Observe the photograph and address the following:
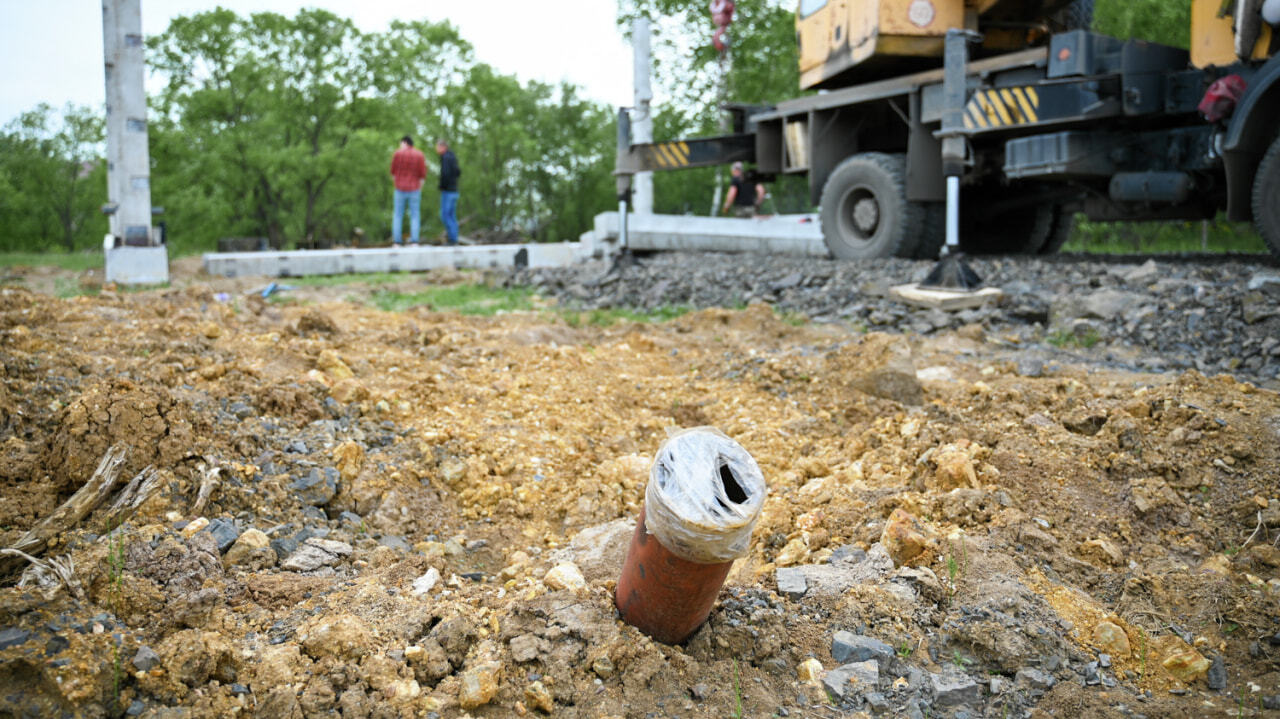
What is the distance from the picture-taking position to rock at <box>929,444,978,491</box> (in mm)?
3656

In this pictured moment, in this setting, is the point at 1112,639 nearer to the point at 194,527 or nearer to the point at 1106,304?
the point at 194,527

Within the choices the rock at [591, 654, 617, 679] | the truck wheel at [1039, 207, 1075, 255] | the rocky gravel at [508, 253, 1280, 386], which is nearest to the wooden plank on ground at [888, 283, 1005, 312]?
the rocky gravel at [508, 253, 1280, 386]

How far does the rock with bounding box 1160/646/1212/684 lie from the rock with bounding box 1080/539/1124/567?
535 millimetres

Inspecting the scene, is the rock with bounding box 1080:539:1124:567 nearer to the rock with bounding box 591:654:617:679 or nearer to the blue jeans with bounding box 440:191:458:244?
the rock with bounding box 591:654:617:679

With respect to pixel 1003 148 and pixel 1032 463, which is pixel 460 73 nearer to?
pixel 1003 148

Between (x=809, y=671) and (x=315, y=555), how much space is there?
5.45ft

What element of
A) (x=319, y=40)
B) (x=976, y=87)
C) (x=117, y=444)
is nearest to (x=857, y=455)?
(x=117, y=444)

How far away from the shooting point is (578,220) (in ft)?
102

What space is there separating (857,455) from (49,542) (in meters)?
3.16

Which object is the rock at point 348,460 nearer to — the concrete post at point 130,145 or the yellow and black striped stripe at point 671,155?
the concrete post at point 130,145

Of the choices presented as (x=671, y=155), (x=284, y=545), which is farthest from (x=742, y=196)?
(x=284, y=545)

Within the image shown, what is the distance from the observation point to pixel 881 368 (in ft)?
16.7

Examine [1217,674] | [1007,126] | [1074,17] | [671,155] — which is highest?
[1074,17]

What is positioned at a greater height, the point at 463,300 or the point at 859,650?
the point at 463,300
